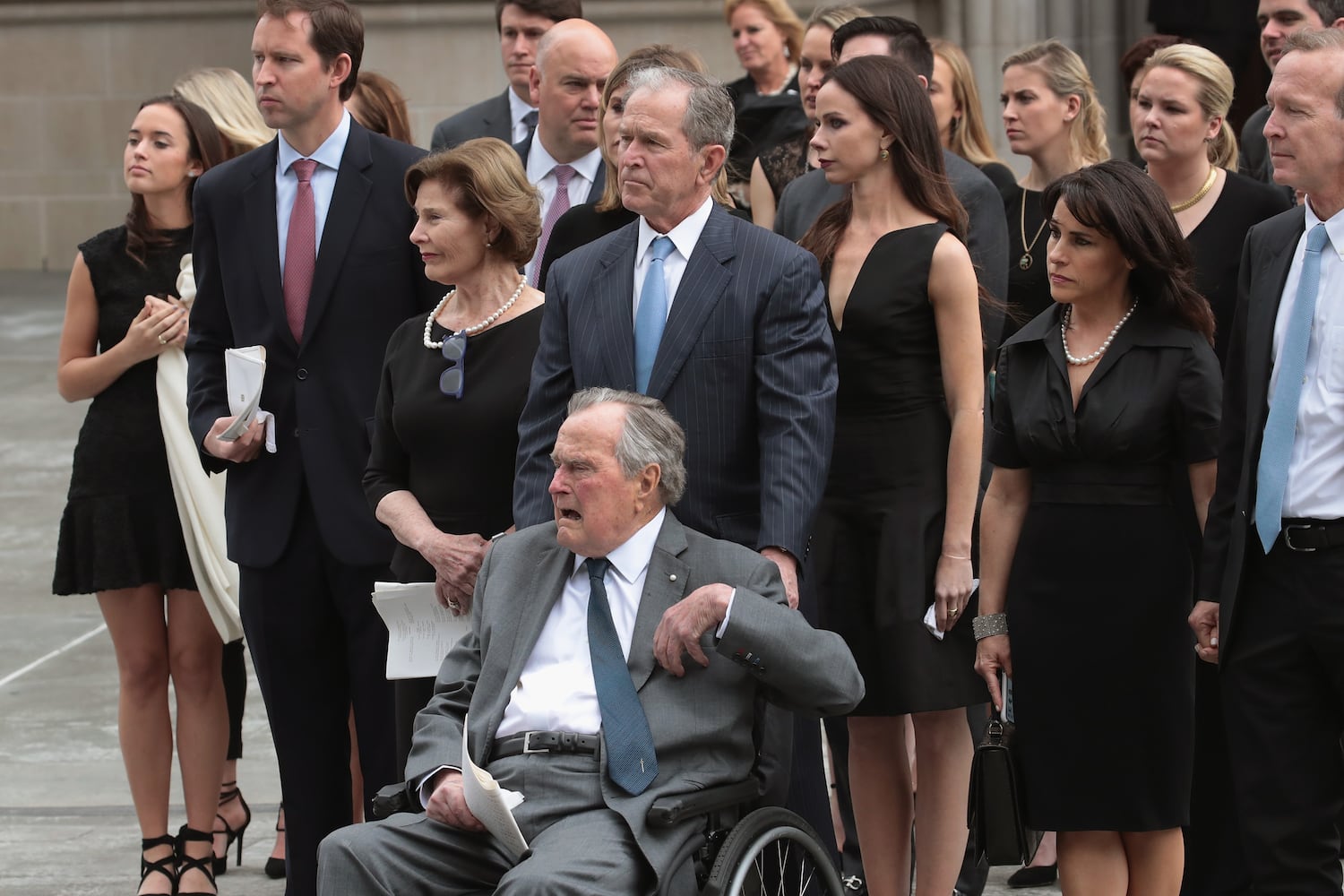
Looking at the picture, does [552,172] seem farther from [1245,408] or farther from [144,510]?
[1245,408]

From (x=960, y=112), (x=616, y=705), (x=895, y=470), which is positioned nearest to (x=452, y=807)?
(x=616, y=705)

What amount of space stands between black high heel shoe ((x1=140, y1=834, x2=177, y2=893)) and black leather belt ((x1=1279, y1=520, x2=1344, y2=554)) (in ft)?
10.1

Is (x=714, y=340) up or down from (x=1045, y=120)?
down

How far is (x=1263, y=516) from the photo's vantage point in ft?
12.8

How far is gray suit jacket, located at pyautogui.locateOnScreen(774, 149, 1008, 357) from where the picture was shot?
506 cm

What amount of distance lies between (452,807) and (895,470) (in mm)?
1426

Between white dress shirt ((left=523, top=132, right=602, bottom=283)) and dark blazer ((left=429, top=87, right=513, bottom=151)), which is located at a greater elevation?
dark blazer ((left=429, top=87, right=513, bottom=151))

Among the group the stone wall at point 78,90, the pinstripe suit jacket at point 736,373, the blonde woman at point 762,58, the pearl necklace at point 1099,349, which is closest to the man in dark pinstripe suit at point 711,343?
the pinstripe suit jacket at point 736,373

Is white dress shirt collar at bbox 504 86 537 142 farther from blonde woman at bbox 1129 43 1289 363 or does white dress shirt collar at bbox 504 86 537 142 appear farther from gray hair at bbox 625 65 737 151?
gray hair at bbox 625 65 737 151

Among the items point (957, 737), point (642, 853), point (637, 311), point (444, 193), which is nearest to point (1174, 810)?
point (957, 737)

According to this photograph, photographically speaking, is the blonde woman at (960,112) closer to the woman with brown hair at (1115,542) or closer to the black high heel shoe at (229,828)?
the woman with brown hair at (1115,542)

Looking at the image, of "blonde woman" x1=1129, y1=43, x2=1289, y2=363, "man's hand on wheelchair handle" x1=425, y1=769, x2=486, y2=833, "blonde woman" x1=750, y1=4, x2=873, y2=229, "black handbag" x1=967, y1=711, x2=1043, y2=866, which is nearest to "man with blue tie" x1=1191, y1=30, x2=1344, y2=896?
"black handbag" x1=967, y1=711, x2=1043, y2=866

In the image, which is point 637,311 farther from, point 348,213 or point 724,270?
point 348,213

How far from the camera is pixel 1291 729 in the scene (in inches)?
154
